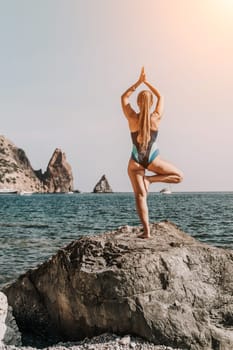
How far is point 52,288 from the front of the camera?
7.64 meters

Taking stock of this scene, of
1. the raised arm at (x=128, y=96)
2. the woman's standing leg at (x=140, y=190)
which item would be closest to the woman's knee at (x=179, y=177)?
the woman's standing leg at (x=140, y=190)

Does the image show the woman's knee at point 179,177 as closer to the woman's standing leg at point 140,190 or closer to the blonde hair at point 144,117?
the woman's standing leg at point 140,190

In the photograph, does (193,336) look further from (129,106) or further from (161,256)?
(129,106)

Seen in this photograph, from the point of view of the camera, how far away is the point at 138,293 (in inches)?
264

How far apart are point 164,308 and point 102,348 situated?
1096 millimetres

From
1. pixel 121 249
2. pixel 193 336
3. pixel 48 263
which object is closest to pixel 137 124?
pixel 121 249

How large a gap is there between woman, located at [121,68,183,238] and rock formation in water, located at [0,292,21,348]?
109 inches

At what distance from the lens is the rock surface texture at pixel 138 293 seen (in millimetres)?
6570

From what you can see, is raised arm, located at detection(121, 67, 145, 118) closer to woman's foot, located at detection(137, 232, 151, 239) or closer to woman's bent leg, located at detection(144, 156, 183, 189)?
woman's bent leg, located at detection(144, 156, 183, 189)

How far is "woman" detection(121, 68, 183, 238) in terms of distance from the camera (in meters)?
8.23

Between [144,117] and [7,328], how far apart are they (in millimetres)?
4476

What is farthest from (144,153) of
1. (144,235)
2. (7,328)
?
(7,328)

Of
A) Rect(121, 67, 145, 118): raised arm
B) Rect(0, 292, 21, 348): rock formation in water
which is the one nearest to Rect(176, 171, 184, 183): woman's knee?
Rect(121, 67, 145, 118): raised arm

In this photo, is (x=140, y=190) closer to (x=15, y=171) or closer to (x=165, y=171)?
(x=165, y=171)
